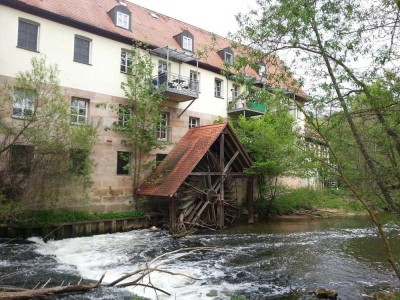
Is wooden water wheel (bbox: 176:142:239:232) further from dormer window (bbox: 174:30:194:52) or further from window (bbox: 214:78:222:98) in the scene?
dormer window (bbox: 174:30:194:52)

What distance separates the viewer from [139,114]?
18547mm

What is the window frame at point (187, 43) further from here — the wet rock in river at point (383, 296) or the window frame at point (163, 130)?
the wet rock in river at point (383, 296)

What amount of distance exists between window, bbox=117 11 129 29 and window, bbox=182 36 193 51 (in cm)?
414

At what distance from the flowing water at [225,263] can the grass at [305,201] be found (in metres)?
6.22

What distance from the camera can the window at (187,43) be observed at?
77.5 feet

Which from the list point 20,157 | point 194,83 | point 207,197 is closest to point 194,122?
point 194,83

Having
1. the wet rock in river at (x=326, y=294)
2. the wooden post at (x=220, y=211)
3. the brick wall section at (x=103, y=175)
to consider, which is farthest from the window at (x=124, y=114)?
the wet rock in river at (x=326, y=294)

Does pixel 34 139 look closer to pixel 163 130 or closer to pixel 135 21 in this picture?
pixel 163 130

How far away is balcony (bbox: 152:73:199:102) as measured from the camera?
1956 centimetres

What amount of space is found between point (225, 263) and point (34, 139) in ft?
25.7

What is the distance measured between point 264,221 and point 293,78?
1540cm

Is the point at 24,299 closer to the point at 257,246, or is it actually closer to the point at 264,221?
the point at 257,246

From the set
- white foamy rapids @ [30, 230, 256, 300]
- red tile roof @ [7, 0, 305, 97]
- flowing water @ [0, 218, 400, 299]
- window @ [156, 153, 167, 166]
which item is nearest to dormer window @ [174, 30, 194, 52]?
red tile roof @ [7, 0, 305, 97]

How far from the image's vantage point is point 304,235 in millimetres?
16531
